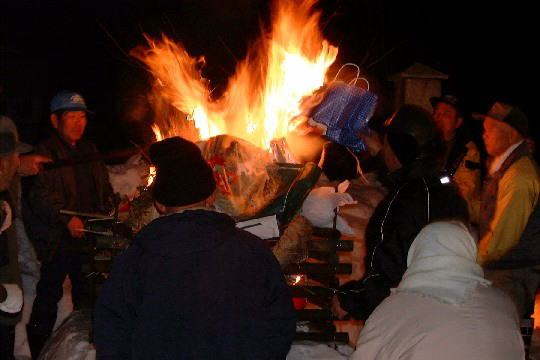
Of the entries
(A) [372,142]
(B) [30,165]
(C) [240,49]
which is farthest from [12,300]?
(C) [240,49]

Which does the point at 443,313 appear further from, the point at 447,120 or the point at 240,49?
the point at 240,49

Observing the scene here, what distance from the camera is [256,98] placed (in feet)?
17.3

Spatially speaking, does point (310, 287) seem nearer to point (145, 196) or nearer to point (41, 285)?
point (145, 196)

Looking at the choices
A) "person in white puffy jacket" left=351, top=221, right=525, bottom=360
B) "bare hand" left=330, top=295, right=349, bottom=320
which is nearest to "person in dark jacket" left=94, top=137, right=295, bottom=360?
"person in white puffy jacket" left=351, top=221, right=525, bottom=360

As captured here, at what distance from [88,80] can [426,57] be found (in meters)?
9.54

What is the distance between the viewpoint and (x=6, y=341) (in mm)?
4117

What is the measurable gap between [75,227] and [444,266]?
4.00 meters

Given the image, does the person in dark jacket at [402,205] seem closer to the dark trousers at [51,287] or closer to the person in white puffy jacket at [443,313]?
the person in white puffy jacket at [443,313]

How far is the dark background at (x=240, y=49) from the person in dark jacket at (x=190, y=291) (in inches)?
429

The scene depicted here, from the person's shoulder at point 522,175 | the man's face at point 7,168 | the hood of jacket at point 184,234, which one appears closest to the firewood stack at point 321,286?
the hood of jacket at point 184,234

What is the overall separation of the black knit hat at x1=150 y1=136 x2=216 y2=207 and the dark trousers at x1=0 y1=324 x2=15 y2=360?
7.04 feet

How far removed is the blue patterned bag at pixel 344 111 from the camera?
13.8 feet

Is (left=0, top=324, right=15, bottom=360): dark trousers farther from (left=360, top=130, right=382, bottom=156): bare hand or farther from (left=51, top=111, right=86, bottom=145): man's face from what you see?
(left=360, top=130, right=382, bottom=156): bare hand

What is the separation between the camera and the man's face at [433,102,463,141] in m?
6.73
